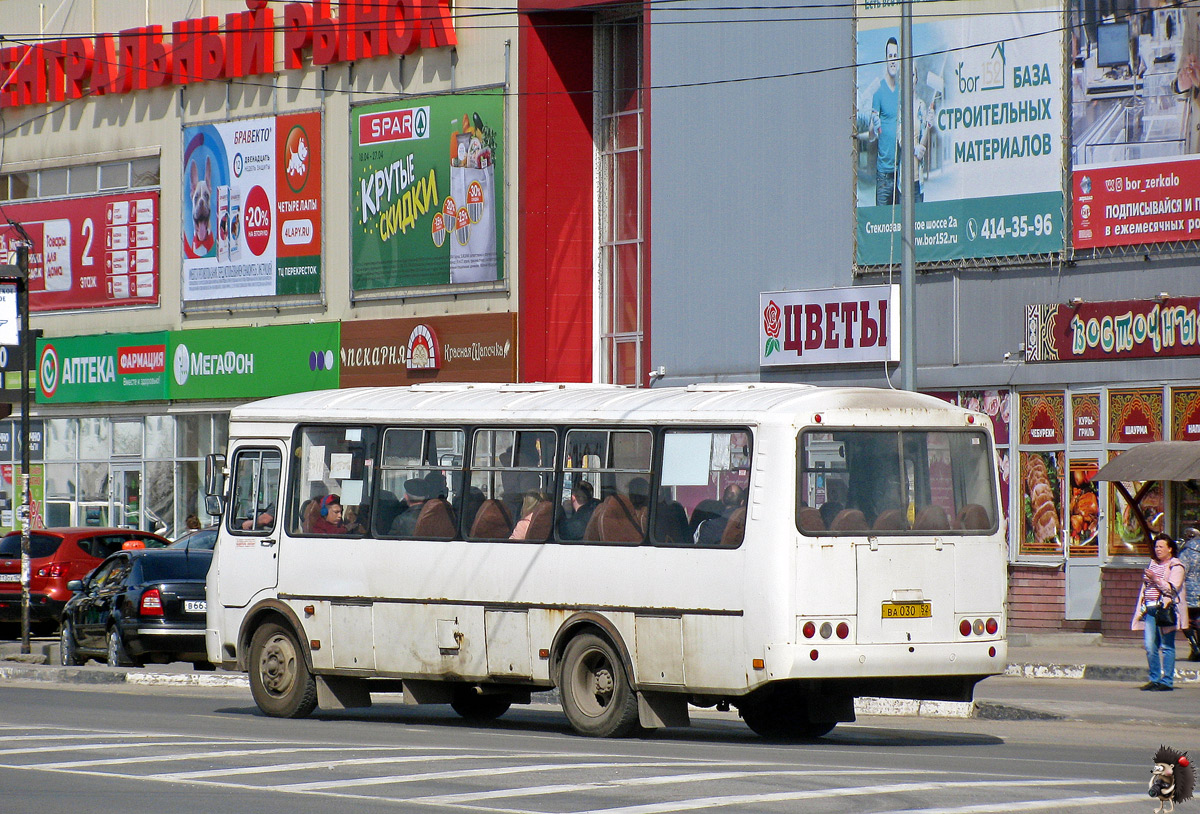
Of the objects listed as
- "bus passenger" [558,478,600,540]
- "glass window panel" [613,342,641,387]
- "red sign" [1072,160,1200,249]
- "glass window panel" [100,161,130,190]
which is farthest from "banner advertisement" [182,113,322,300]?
"bus passenger" [558,478,600,540]

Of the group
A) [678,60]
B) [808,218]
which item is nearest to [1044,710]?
[808,218]

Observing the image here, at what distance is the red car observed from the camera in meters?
28.6

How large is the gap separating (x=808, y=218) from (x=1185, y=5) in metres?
6.83

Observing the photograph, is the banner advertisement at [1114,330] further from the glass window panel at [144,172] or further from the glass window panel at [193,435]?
the glass window panel at [144,172]

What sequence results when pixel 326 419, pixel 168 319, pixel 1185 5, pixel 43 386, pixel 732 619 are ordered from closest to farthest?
pixel 732 619 < pixel 326 419 < pixel 1185 5 < pixel 168 319 < pixel 43 386

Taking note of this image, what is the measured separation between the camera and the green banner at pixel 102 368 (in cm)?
4109

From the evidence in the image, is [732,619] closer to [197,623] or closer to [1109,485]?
[197,623]

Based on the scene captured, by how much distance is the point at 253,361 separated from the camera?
128 ft

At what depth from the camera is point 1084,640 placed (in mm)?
25844

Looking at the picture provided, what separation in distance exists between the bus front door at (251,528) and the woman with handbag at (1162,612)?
903 centimetres

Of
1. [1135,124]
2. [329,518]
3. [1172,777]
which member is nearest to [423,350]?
[1135,124]

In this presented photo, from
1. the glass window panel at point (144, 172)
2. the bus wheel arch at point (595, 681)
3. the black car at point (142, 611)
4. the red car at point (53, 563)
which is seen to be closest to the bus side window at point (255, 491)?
the bus wheel arch at point (595, 681)

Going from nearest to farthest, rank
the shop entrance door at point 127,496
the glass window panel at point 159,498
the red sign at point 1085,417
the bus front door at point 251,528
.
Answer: the bus front door at point 251,528 < the red sign at point 1085,417 < the glass window panel at point 159,498 < the shop entrance door at point 127,496

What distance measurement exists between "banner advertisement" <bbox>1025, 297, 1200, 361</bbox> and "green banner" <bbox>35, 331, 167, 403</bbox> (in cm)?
2053
